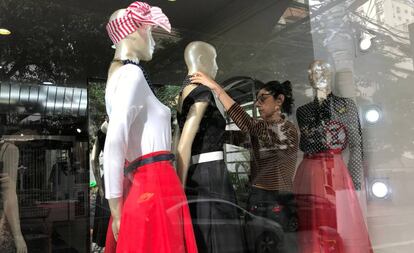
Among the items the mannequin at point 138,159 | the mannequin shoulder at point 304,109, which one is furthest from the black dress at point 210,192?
the mannequin shoulder at point 304,109

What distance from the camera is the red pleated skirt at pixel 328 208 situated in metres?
2.14

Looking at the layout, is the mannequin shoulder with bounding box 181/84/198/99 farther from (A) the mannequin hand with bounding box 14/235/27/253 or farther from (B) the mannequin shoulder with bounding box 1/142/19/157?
(B) the mannequin shoulder with bounding box 1/142/19/157

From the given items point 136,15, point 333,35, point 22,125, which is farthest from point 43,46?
point 333,35

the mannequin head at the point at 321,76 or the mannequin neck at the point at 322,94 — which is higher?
the mannequin head at the point at 321,76

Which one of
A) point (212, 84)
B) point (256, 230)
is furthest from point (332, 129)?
point (212, 84)

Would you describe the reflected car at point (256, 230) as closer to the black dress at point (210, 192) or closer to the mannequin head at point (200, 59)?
the black dress at point (210, 192)

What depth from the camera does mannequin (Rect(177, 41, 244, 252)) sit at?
1.57 m

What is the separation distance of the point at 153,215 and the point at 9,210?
41.0 inches

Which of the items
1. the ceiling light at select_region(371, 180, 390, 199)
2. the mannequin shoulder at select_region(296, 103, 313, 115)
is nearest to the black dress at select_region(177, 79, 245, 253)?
the mannequin shoulder at select_region(296, 103, 313, 115)

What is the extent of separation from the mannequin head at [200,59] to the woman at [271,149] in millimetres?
248

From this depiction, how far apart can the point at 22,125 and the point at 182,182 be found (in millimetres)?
1729

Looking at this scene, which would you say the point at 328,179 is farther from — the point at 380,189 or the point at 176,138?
the point at 176,138

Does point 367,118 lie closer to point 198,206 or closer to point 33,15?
point 198,206

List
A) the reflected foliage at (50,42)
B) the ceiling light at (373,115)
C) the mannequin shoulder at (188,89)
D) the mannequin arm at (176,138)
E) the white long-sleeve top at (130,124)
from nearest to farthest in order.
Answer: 1. the white long-sleeve top at (130,124)
2. the mannequin arm at (176,138)
3. the mannequin shoulder at (188,89)
4. the reflected foliage at (50,42)
5. the ceiling light at (373,115)
